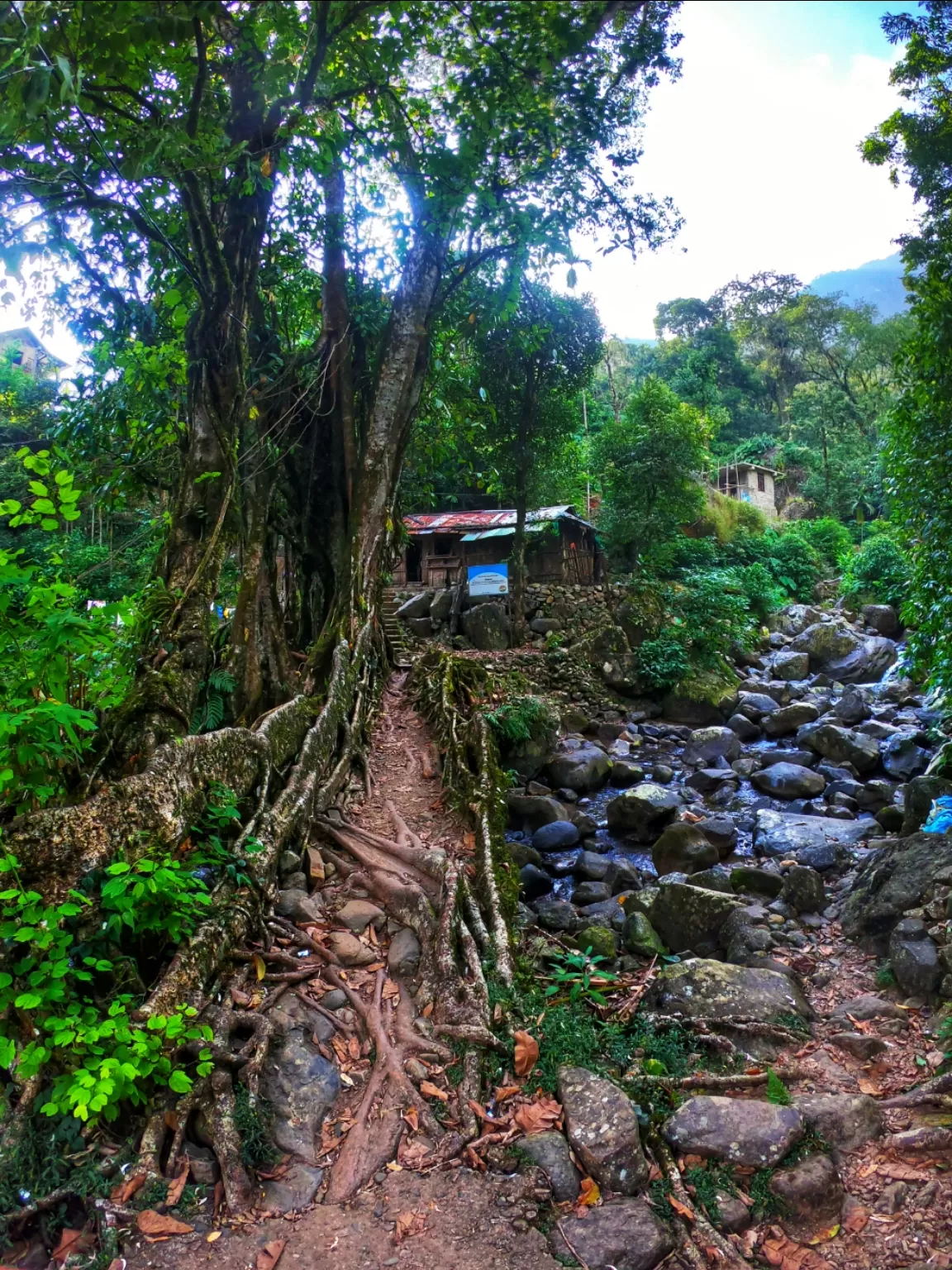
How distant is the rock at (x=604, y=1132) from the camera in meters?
3.41

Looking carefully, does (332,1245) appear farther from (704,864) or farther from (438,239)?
(438,239)

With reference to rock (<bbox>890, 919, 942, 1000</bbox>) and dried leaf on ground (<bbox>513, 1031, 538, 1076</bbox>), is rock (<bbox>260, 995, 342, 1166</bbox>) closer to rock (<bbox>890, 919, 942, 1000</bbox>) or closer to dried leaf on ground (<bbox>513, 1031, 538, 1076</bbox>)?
dried leaf on ground (<bbox>513, 1031, 538, 1076</bbox>)

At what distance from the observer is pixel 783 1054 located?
183 inches

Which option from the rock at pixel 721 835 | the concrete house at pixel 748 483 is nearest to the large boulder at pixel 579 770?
the rock at pixel 721 835

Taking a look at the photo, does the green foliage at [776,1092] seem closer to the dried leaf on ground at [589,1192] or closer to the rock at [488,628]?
the dried leaf on ground at [589,1192]

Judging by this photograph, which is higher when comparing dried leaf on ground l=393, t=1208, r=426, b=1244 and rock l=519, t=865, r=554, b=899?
dried leaf on ground l=393, t=1208, r=426, b=1244

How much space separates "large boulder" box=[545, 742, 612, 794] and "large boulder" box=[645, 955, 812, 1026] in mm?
6722

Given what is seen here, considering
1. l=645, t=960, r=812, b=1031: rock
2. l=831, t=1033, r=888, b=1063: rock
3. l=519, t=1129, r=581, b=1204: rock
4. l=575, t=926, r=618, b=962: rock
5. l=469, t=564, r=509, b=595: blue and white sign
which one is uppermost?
l=469, t=564, r=509, b=595: blue and white sign

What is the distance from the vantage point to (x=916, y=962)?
17.2ft

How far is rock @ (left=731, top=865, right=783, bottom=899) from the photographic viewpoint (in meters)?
7.51

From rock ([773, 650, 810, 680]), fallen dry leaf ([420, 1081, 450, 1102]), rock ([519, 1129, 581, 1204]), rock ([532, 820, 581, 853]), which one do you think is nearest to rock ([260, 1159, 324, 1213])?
fallen dry leaf ([420, 1081, 450, 1102])

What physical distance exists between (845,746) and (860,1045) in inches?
337

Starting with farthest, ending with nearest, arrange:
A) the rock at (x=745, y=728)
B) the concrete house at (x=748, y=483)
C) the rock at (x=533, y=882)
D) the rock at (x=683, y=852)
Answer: the concrete house at (x=748, y=483) < the rock at (x=745, y=728) < the rock at (x=683, y=852) < the rock at (x=533, y=882)

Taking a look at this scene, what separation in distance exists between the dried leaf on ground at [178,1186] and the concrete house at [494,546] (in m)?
19.6
